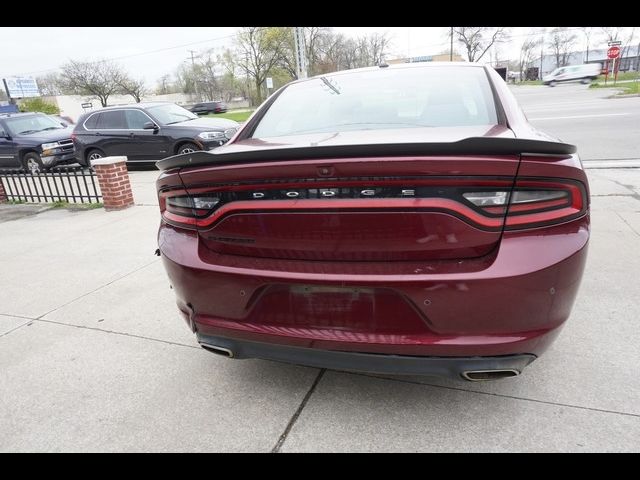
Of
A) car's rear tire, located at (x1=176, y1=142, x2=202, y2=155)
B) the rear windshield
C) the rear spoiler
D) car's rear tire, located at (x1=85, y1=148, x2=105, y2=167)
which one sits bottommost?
car's rear tire, located at (x1=85, y1=148, x2=105, y2=167)

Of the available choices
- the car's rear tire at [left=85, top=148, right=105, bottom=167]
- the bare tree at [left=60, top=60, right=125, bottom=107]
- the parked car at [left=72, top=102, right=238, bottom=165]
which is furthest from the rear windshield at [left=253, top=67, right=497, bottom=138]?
the bare tree at [left=60, top=60, right=125, bottom=107]

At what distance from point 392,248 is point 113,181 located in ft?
20.8

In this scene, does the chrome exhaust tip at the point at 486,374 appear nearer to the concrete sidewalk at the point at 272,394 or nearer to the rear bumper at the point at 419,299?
the rear bumper at the point at 419,299

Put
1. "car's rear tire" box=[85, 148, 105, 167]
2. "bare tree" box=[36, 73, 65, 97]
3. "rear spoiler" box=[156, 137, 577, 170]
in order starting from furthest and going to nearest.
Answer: "bare tree" box=[36, 73, 65, 97]
"car's rear tire" box=[85, 148, 105, 167]
"rear spoiler" box=[156, 137, 577, 170]

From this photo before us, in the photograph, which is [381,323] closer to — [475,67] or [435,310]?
[435,310]

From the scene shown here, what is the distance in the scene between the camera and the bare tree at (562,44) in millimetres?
68062

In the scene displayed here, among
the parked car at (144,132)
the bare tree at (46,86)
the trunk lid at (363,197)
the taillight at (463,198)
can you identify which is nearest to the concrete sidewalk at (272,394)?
the trunk lid at (363,197)

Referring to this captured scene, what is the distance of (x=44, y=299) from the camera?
12.3 feet

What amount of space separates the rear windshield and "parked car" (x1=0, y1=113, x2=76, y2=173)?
11.9 m

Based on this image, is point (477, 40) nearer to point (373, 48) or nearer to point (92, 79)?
point (373, 48)

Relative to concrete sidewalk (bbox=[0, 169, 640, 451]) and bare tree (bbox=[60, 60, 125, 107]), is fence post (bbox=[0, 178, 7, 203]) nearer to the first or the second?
concrete sidewalk (bbox=[0, 169, 640, 451])

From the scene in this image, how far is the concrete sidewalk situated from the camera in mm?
1937
